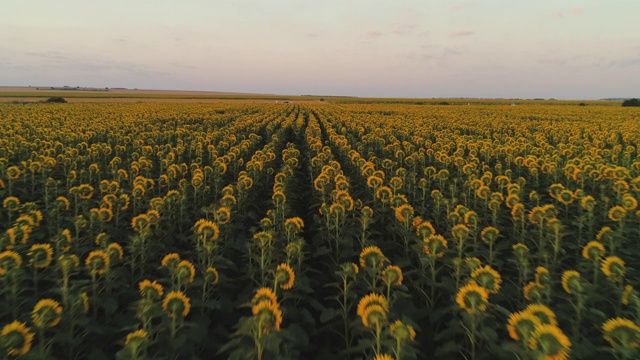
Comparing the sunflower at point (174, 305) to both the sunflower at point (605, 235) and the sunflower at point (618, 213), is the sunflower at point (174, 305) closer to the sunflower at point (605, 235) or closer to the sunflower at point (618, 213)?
the sunflower at point (605, 235)

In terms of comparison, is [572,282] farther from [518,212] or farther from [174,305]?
[174,305]

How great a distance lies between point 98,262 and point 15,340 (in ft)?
3.30

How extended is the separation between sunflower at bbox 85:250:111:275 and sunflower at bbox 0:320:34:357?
922mm

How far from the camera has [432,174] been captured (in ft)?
24.6

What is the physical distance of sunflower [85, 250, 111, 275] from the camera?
2.95 metres

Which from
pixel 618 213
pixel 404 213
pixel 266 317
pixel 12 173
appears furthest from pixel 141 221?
pixel 618 213

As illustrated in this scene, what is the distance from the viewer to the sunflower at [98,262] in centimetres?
295

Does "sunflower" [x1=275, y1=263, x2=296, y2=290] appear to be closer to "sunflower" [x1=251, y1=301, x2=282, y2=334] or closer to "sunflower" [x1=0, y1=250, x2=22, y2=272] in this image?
"sunflower" [x1=251, y1=301, x2=282, y2=334]

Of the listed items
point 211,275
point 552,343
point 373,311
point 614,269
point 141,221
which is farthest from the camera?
point 141,221

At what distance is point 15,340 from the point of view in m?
1.99

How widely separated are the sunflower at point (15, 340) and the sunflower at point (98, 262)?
92 centimetres

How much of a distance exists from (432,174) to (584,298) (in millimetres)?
5085

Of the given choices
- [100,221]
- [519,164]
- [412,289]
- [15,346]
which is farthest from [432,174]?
[15,346]

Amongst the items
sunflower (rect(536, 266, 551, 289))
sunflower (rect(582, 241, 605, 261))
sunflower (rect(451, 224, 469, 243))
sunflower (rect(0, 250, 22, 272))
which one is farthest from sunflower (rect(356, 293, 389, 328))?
sunflower (rect(0, 250, 22, 272))
